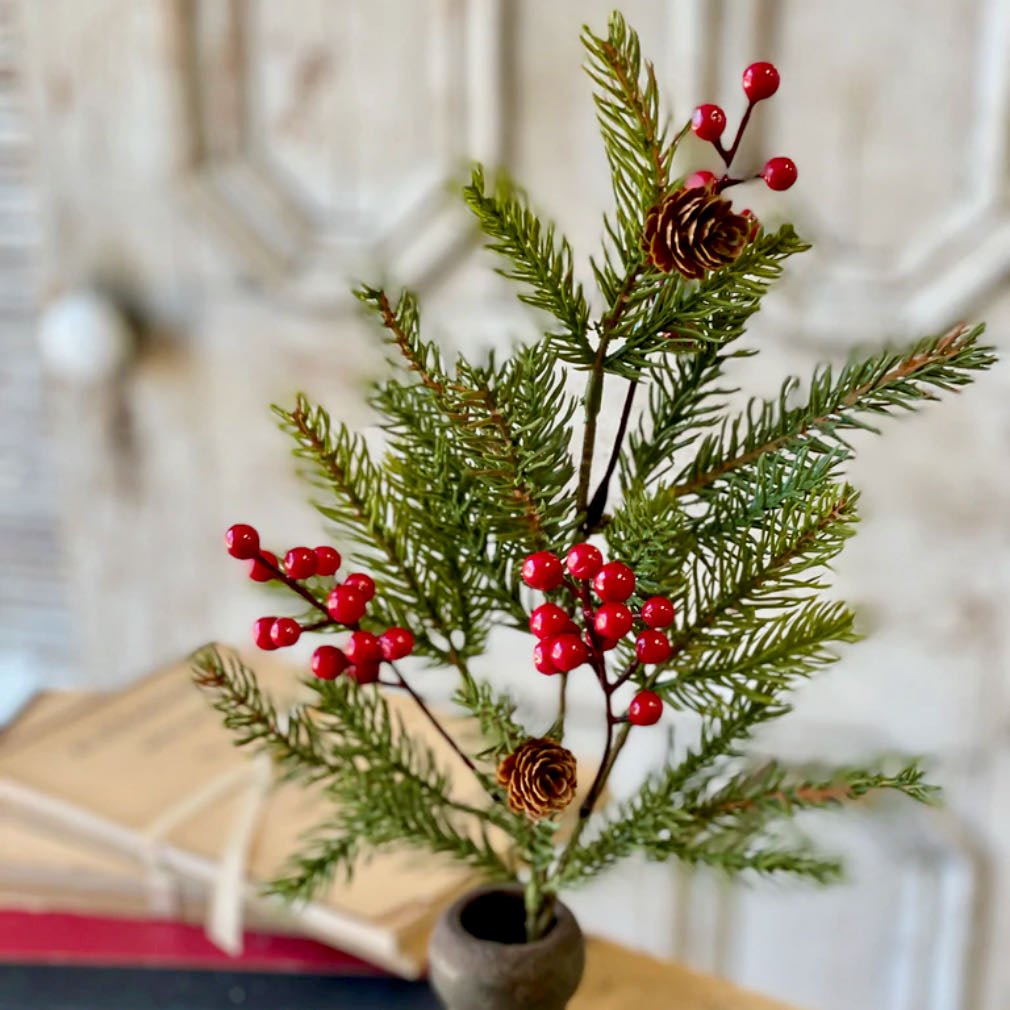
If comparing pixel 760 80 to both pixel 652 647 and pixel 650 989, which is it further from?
pixel 650 989

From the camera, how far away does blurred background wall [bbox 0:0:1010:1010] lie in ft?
3.58

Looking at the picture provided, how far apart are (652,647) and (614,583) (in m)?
0.04

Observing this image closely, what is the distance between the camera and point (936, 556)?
46.9 inches

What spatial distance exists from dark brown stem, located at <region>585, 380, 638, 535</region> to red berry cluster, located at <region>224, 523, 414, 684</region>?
0.08 metres

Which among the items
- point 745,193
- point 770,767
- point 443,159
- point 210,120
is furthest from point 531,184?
point 770,767

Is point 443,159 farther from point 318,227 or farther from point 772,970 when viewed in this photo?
point 772,970

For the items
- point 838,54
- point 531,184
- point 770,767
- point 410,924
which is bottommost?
point 410,924

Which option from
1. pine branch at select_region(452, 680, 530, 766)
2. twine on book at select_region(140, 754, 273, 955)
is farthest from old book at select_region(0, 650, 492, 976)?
pine branch at select_region(452, 680, 530, 766)

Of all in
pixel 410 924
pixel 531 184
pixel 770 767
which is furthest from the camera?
pixel 531 184

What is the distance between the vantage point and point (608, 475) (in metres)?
0.45

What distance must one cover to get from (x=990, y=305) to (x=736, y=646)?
0.79 metres

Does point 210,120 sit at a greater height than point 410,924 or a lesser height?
greater

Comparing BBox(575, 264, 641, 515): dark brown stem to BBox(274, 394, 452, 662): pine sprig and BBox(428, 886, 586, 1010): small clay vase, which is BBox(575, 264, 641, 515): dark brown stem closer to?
BBox(274, 394, 452, 662): pine sprig

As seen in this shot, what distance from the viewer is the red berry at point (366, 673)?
18.1 inches
